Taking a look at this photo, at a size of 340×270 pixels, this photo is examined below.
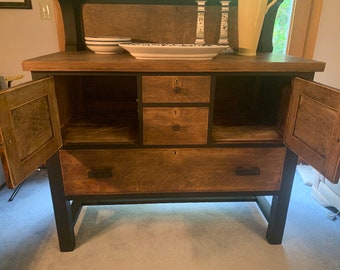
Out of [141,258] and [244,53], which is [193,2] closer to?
[244,53]

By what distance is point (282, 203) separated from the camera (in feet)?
4.05

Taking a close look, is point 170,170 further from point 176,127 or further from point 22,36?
point 22,36

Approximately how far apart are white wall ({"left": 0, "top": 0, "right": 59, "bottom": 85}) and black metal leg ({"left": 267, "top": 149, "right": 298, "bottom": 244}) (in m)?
1.49

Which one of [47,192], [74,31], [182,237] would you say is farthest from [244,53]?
[47,192]

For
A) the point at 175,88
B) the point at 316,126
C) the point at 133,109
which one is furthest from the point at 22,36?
the point at 316,126

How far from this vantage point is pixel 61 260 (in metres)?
1.21

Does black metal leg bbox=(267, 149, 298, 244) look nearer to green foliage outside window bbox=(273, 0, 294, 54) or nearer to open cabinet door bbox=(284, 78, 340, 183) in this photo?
open cabinet door bbox=(284, 78, 340, 183)

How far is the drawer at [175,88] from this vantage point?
38.8 inches

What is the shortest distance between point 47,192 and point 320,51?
6.73ft

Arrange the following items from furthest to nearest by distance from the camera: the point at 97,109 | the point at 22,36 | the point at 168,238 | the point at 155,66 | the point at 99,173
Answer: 1. the point at 22,36
2. the point at 97,109
3. the point at 168,238
4. the point at 99,173
5. the point at 155,66

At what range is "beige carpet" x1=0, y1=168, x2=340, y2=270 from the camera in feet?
3.97

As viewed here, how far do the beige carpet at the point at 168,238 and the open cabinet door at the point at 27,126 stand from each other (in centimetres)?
60

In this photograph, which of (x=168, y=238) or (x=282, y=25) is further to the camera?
(x=282, y=25)

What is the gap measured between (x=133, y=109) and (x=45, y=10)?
0.82m
